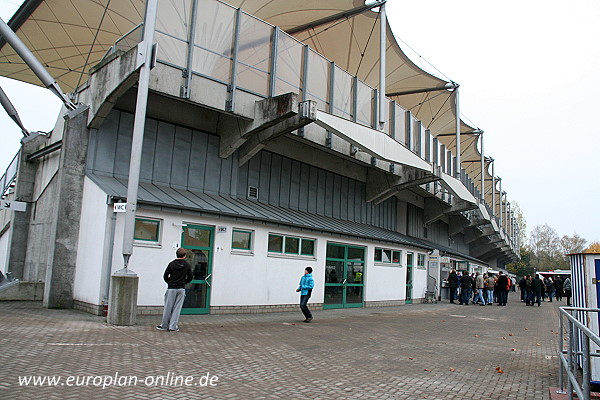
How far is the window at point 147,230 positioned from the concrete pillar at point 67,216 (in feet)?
6.83

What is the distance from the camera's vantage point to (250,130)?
15547mm

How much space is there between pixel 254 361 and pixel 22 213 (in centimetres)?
1287

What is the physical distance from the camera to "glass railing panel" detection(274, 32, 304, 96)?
53.9ft

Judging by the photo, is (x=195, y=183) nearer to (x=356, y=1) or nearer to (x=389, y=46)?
(x=356, y=1)

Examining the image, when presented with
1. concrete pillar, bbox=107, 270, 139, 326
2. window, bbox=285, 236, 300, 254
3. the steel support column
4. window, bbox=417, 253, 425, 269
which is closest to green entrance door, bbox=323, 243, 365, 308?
window, bbox=285, 236, 300, 254

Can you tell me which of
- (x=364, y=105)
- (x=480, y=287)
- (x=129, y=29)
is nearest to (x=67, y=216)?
(x=129, y=29)

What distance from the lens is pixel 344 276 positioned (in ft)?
62.4

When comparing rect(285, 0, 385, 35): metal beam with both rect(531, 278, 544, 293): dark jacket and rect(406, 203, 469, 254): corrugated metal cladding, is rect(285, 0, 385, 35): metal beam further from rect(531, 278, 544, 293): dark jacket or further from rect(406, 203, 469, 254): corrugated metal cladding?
rect(531, 278, 544, 293): dark jacket

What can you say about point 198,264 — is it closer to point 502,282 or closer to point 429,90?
point 502,282

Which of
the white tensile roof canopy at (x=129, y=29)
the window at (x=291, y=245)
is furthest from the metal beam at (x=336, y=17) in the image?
the window at (x=291, y=245)

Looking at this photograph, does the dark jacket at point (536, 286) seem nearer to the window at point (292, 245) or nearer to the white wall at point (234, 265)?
the white wall at point (234, 265)

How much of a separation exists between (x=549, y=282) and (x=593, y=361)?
34046 millimetres

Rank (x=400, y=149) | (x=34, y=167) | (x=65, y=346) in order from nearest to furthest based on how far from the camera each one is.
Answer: (x=65, y=346) → (x=34, y=167) → (x=400, y=149)

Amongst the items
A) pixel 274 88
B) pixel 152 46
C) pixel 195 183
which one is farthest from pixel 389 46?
pixel 152 46
